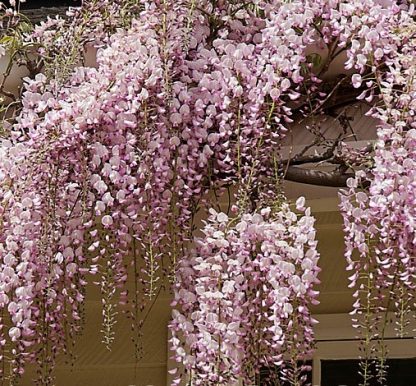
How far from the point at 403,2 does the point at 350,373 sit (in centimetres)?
111

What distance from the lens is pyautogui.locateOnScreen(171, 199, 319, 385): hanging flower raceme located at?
2.39m

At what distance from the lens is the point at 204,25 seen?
2711mm

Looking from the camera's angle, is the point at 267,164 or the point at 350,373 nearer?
the point at 267,164

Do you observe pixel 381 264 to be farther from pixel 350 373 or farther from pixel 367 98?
pixel 350 373

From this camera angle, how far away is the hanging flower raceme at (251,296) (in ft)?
7.84

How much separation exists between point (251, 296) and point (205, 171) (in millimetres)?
343

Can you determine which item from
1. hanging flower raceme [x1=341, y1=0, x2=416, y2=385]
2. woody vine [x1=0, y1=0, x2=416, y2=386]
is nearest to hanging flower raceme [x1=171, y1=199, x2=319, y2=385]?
woody vine [x1=0, y1=0, x2=416, y2=386]

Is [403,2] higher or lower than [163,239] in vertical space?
higher

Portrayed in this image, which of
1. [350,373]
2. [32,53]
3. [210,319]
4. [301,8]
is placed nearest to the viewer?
[210,319]

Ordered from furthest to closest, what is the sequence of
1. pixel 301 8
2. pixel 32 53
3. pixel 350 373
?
pixel 350 373 → pixel 32 53 → pixel 301 8

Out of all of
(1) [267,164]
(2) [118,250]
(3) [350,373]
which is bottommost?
(3) [350,373]

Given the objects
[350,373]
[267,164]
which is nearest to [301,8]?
[267,164]

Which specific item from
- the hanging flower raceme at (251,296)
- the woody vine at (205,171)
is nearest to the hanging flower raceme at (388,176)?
the woody vine at (205,171)

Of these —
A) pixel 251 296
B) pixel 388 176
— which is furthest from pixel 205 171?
pixel 388 176
